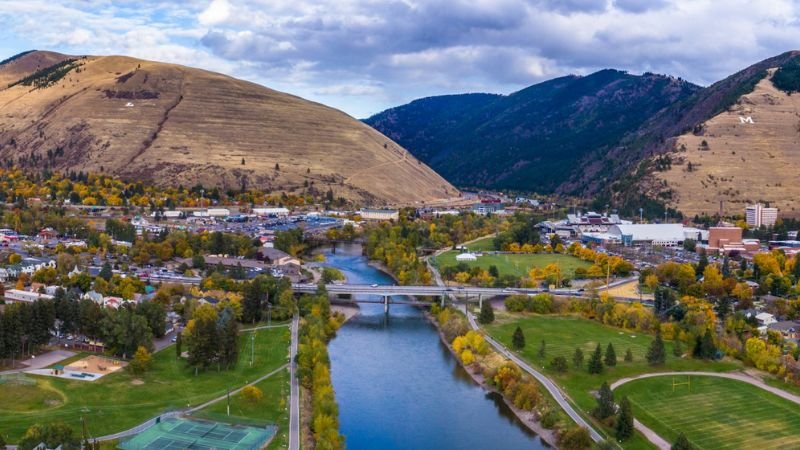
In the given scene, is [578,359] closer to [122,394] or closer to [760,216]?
[122,394]

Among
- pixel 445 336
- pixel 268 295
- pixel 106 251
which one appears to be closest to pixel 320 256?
pixel 106 251

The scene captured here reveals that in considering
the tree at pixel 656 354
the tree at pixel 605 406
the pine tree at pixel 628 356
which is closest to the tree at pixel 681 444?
the tree at pixel 605 406

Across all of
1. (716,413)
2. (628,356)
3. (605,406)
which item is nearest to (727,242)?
(628,356)

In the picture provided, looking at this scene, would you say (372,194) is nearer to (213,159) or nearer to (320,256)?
(213,159)

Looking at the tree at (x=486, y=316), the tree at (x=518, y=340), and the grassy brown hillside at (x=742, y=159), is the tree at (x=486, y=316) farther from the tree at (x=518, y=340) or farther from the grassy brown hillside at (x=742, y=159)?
the grassy brown hillside at (x=742, y=159)

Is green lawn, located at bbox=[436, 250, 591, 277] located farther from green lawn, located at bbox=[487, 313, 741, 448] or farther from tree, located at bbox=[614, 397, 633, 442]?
tree, located at bbox=[614, 397, 633, 442]

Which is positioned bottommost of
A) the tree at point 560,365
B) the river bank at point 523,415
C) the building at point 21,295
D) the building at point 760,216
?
the river bank at point 523,415
